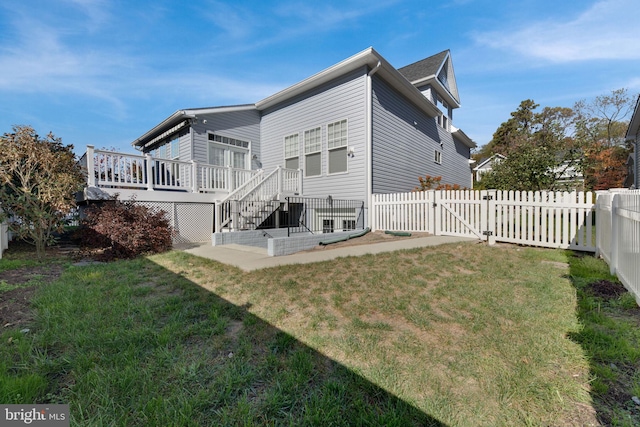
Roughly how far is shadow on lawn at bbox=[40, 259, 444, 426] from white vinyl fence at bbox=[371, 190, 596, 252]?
23.3ft

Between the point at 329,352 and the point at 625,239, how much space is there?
4.31m

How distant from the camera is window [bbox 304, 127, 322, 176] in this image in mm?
10836

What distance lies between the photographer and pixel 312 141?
11.1 metres

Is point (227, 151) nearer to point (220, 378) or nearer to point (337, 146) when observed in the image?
point (337, 146)

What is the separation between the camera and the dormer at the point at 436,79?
14047 millimetres

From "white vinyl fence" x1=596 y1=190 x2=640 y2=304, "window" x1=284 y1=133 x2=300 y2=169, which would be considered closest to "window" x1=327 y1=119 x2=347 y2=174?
"window" x1=284 y1=133 x2=300 y2=169

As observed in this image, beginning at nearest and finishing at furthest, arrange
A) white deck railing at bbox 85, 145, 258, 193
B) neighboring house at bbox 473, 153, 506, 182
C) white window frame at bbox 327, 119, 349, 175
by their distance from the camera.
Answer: white deck railing at bbox 85, 145, 258, 193, white window frame at bbox 327, 119, 349, 175, neighboring house at bbox 473, 153, 506, 182

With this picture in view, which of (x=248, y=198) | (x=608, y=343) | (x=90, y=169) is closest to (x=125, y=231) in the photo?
(x=90, y=169)

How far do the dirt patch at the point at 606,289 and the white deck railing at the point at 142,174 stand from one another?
31.7 feet

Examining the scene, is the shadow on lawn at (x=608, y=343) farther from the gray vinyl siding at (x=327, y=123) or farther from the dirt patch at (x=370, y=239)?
the gray vinyl siding at (x=327, y=123)

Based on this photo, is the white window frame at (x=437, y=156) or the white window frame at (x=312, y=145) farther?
the white window frame at (x=437, y=156)

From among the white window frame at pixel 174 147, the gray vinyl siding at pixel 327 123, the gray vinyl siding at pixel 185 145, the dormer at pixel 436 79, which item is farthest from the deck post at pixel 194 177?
the dormer at pixel 436 79

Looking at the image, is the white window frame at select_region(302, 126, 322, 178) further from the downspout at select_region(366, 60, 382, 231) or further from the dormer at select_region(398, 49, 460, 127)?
the dormer at select_region(398, 49, 460, 127)

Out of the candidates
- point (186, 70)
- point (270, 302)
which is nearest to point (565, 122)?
point (186, 70)
